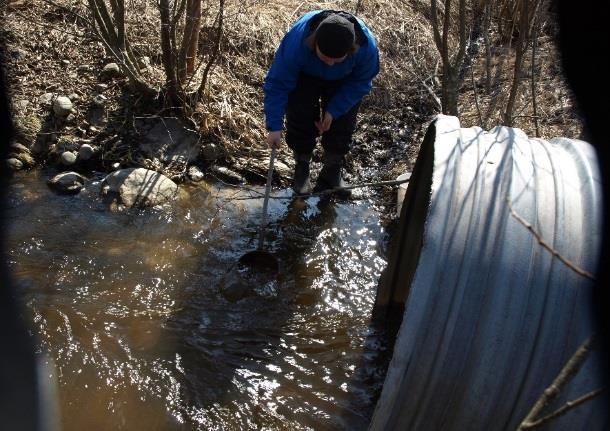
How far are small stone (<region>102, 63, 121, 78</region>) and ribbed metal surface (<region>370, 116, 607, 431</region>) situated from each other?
4169 mm

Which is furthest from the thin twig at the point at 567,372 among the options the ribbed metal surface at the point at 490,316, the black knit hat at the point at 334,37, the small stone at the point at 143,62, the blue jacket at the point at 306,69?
the small stone at the point at 143,62

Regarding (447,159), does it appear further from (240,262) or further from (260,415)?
(240,262)

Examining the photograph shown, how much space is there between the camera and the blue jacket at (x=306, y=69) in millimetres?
4090

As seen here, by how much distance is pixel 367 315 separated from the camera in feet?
12.8

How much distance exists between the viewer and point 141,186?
4.75 metres

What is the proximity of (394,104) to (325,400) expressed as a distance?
381 centimetres

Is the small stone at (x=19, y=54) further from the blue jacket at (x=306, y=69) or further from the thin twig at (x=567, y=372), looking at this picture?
the thin twig at (x=567, y=372)

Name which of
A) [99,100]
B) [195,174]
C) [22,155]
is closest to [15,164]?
[22,155]

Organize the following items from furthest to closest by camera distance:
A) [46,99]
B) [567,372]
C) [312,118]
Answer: [46,99] < [312,118] < [567,372]

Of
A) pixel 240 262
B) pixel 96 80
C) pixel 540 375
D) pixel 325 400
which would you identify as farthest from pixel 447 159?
pixel 96 80

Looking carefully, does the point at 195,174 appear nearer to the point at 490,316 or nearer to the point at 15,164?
the point at 15,164

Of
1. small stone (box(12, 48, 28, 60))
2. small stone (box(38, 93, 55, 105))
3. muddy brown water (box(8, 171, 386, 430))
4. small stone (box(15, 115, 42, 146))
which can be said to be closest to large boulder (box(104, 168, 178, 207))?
muddy brown water (box(8, 171, 386, 430))

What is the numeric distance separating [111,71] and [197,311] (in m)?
2.93

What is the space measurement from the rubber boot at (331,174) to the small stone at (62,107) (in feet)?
7.63
